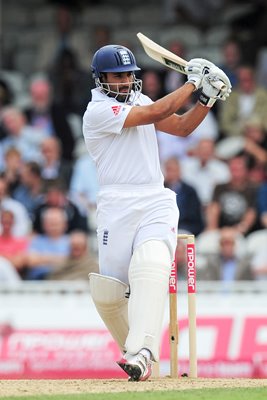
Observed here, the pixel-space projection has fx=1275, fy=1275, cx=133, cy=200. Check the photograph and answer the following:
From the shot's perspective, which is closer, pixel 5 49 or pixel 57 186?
pixel 57 186

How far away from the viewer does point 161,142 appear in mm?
15070

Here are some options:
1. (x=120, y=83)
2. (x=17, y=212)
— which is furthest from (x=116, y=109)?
(x=17, y=212)

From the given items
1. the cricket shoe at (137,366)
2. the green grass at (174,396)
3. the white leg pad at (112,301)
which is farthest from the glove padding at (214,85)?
the green grass at (174,396)

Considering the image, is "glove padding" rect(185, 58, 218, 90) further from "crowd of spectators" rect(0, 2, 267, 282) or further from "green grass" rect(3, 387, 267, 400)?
"crowd of spectators" rect(0, 2, 267, 282)

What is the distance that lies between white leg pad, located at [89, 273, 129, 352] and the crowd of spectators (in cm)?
432

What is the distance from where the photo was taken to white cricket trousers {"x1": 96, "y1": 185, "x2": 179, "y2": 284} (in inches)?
310

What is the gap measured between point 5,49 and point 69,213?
5.05 m

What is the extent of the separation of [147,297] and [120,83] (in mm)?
1352

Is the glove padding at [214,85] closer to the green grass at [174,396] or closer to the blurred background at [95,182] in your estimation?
the green grass at [174,396]

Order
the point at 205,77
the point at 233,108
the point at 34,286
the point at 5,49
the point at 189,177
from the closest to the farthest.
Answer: the point at 205,77, the point at 34,286, the point at 189,177, the point at 233,108, the point at 5,49

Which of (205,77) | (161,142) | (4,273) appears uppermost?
(205,77)

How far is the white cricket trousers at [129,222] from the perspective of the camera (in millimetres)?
7876

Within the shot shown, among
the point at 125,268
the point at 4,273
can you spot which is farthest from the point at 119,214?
the point at 4,273

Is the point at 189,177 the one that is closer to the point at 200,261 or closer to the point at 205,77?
the point at 200,261
